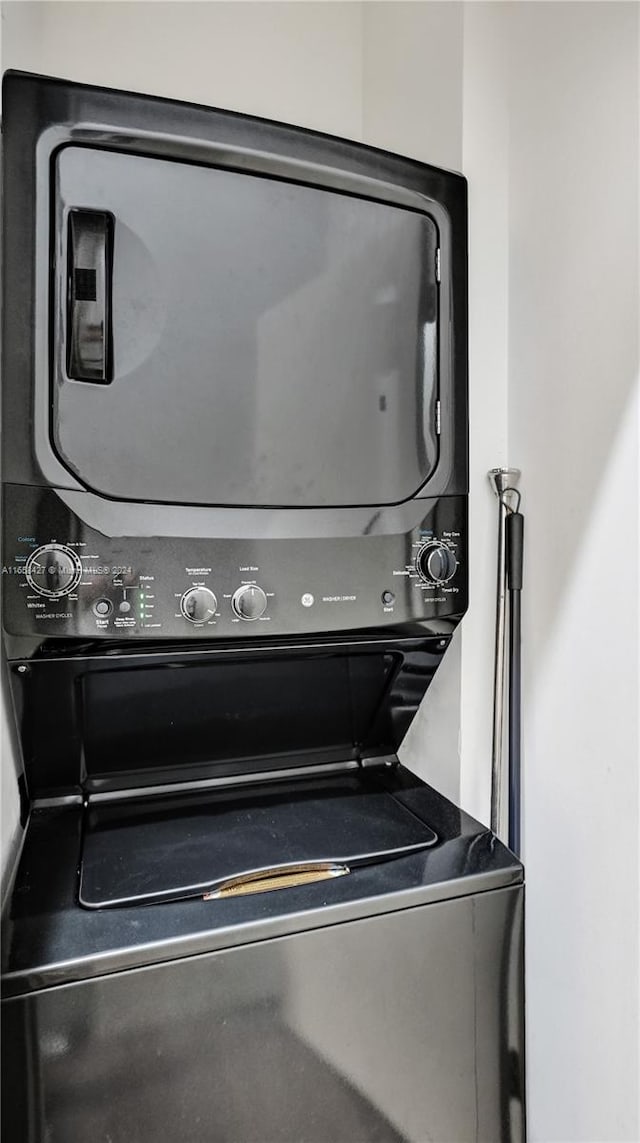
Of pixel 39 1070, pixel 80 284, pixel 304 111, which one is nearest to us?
pixel 39 1070

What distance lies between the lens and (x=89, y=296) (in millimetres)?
946

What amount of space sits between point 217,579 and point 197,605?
5cm

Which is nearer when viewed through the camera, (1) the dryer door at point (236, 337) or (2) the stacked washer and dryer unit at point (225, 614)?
(2) the stacked washer and dryer unit at point (225, 614)

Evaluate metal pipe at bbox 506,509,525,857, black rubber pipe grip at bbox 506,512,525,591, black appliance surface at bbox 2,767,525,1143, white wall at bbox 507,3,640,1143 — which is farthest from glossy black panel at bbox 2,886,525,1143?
black rubber pipe grip at bbox 506,512,525,591

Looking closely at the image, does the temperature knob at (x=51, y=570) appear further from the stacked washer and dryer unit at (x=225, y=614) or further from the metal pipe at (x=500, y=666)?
the metal pipe at (x=500, y=666)

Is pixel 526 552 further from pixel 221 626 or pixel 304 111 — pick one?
pixel 304 111

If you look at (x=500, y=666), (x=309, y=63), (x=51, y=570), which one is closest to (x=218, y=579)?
(x=51, y=570)

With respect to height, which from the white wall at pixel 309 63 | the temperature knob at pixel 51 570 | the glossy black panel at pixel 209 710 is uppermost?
the white wall at pixel 309 63

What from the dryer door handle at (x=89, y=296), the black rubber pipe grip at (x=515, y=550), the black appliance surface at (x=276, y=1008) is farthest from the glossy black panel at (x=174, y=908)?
the dryer door handle at (x=89, y=296)

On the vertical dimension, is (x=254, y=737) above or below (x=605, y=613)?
below

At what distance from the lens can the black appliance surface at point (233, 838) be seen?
37.0 inches

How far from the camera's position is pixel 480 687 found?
135 centimetres

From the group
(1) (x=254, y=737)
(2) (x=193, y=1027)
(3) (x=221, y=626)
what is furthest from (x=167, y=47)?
(2) (x=193, y=1027)

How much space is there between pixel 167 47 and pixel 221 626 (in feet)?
4.46
